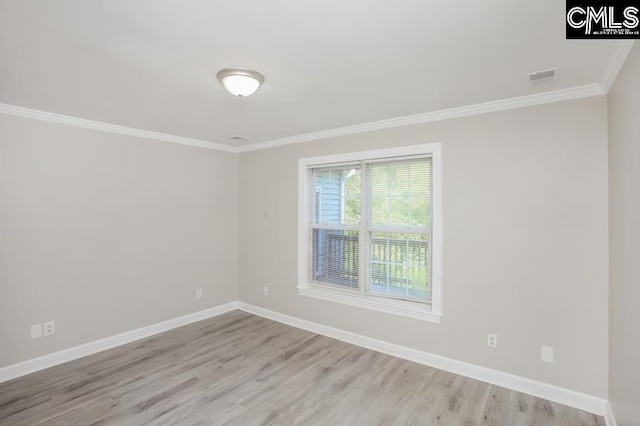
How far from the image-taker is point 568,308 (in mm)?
2523

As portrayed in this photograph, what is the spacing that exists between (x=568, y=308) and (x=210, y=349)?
11.4 feet

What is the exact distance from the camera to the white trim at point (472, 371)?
246cm

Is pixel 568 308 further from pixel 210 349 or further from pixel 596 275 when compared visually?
pixel 210 349

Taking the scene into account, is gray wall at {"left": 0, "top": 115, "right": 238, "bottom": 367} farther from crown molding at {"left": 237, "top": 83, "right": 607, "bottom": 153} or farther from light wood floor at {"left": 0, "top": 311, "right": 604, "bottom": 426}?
crown molding at {"left": 237, "top": 83, "right": 607, "bottom": 153}

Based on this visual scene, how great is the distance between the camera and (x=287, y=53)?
195 centimetres

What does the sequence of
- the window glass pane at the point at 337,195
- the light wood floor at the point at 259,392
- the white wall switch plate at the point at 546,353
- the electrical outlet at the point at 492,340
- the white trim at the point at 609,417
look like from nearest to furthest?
the white trim at the point at 609,417
the light wood floor at the point at 259,392
the white wall switch plate at the point at 546,353
the electrical outlet at the point at 492,340
the window glass pane at the point at 337,195

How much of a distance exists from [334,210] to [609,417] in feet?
9.99

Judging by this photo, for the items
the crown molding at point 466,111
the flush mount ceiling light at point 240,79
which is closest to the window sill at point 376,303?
the crown molding at point 466,111

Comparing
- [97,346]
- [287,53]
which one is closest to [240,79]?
[287,53]

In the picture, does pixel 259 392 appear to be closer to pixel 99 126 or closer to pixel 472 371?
pixel 472 371

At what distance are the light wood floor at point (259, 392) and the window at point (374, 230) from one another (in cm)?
68

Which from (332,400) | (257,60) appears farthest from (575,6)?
(332,400)

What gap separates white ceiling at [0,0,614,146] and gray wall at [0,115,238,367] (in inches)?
23.0

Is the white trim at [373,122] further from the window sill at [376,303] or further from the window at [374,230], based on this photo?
the window sill at [376,303]
